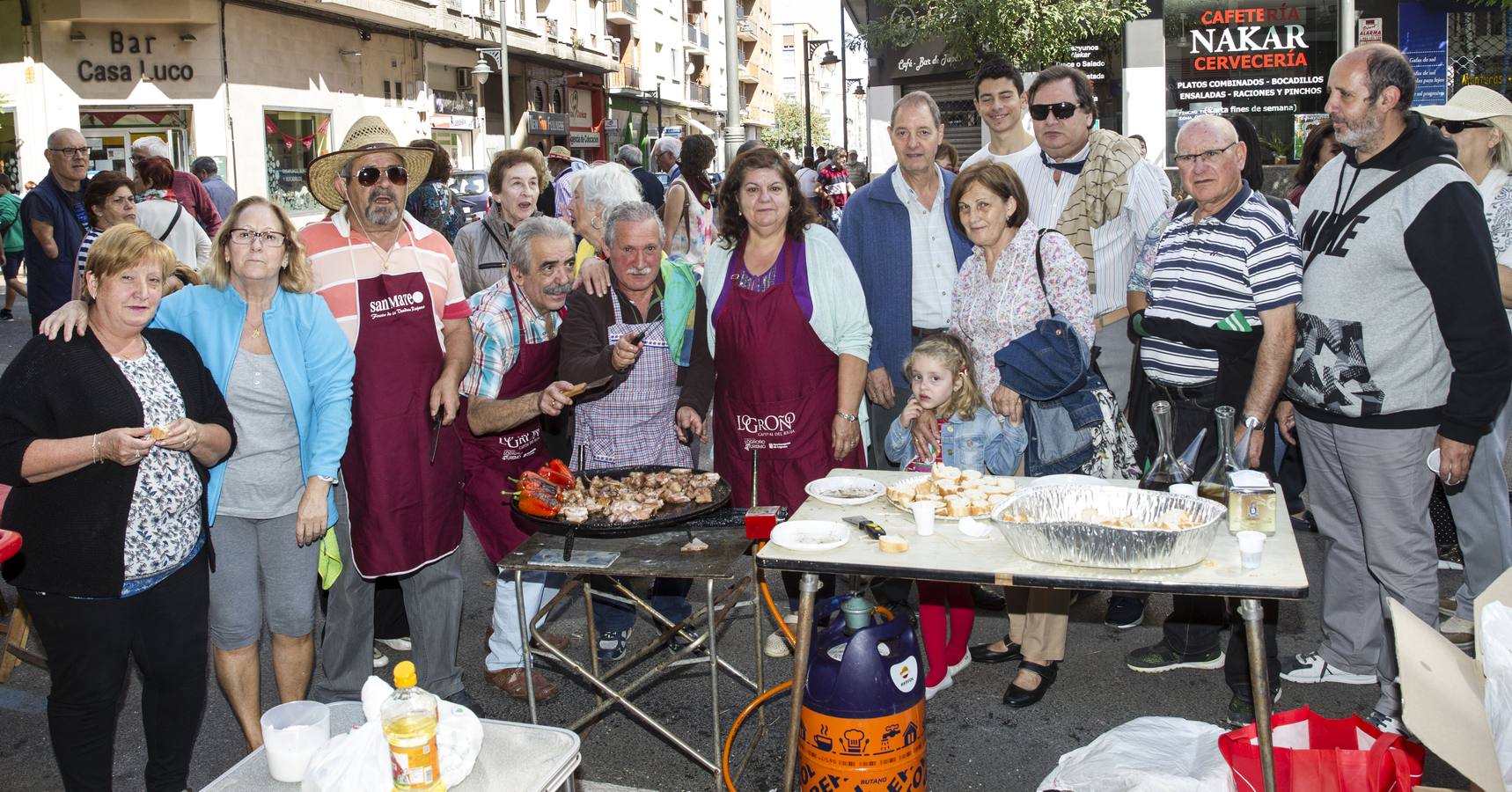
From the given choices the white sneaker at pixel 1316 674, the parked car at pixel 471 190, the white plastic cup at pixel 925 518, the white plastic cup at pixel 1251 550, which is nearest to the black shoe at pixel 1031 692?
the white sneaker at pixel 1316 674

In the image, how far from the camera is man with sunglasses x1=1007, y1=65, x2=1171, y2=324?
4.71 metres

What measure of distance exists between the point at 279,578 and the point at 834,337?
205cm

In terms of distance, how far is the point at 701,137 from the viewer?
866 centimetres

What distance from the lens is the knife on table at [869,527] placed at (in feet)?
10.6

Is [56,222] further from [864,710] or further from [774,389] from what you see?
[864,710]

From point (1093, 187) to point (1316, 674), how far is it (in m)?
2.05

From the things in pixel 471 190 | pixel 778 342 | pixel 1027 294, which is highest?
pixel 471 190

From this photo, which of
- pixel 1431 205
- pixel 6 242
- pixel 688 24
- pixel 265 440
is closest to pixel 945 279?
pixel 1431 205

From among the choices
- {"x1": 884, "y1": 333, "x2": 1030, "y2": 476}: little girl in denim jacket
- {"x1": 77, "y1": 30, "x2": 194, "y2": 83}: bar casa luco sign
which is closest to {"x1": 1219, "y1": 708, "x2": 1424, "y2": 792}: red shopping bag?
{"x1": 884, "y1": 333, "x2": 1030, "y2": 476}: little girl in denim jacket

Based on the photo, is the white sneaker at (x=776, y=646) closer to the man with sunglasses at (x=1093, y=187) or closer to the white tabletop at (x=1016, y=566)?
the white tabletop at (x=1016, y=566)

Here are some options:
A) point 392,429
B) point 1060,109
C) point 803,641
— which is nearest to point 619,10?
point 1060,109

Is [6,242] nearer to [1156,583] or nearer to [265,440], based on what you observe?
[265,440]

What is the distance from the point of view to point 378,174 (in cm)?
386

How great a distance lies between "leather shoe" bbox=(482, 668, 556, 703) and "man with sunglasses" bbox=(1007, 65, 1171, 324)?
2.68 m
